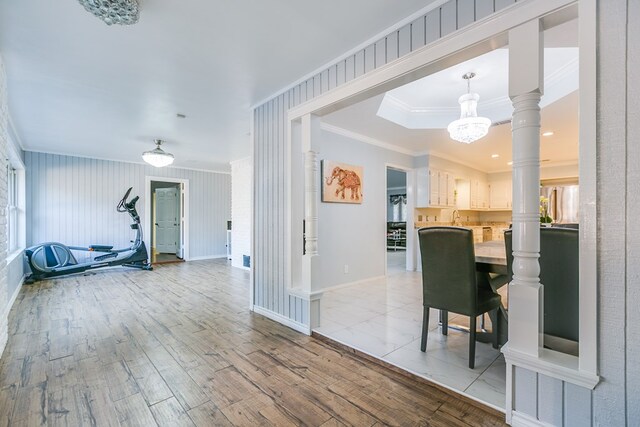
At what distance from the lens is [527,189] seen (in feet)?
4.82

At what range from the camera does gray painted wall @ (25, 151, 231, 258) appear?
5.77 m

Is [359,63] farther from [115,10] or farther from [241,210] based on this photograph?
[241,210]

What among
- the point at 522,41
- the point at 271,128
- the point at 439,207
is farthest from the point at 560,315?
the point at 439,207

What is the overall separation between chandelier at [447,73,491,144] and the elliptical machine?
21.0ft

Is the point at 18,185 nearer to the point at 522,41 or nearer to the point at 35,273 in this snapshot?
the point at 35,273

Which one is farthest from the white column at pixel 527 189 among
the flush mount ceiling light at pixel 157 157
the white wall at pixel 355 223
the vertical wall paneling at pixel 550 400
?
the flush mount ceiling light at pixel 157 157

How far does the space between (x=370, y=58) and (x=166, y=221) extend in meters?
8.51

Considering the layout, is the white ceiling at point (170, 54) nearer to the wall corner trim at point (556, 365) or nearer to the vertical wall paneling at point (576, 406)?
the wall corner trim at point (556, 365)

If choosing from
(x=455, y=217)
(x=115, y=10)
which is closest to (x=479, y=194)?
(x=455, y=217)

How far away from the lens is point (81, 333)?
287 cm

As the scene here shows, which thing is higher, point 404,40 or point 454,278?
point 404,40

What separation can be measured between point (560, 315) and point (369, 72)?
205 centimetres

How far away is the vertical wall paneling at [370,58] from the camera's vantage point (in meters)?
2.22

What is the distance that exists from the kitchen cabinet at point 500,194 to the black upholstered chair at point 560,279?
681 cm
